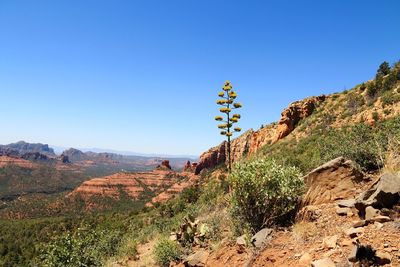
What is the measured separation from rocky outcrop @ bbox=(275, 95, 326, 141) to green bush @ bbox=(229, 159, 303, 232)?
148 ft

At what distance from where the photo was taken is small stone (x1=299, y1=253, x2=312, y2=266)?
6706 mm

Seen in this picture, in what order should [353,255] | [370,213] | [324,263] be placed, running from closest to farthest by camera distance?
1. [353,255]
2. [324,263]
3. [370,213]

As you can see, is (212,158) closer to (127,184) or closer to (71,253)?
(127,184)

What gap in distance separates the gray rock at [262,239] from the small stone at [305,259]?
1571mm

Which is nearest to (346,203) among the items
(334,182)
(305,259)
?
(334,182)

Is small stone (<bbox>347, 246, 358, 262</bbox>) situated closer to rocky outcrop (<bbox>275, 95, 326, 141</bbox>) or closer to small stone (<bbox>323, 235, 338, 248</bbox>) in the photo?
small stone (<bbox>323, 235, 338, 248</bbox>)

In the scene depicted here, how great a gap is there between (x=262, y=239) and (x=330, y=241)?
2161 mm

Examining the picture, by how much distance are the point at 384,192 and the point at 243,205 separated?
4495mm

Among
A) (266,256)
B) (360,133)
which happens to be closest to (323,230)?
(266,256)

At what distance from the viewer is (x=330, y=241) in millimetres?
6922

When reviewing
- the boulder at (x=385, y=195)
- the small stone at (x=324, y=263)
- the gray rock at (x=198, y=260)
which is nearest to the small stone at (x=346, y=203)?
the boulder at (x=385, y=195)

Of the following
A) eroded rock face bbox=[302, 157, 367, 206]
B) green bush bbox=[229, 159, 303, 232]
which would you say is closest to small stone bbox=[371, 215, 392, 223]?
eroded rock face bbox=[302, 157, 367, 206]

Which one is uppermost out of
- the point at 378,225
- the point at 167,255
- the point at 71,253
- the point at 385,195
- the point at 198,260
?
the point at 385,195

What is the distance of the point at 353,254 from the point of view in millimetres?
5785
